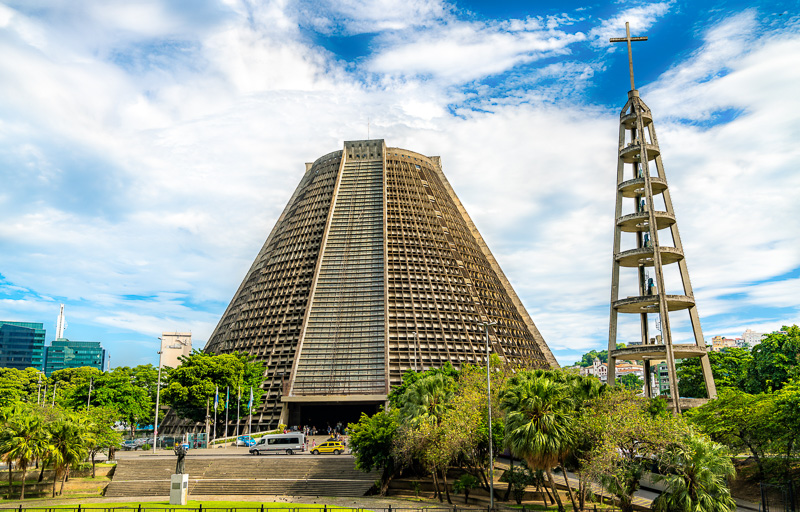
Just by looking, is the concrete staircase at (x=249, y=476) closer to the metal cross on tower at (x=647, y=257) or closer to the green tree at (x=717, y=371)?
the metal cross on tower at (x=647, y=257)

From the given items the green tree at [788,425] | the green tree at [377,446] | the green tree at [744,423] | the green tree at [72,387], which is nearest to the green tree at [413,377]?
the green tree at [377,446]

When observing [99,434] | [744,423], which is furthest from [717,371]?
[99,434]

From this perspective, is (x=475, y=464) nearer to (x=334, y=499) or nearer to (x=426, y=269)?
(x=334, y=499)

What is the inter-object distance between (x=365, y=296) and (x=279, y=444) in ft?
107

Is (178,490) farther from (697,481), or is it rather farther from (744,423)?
(744,423)

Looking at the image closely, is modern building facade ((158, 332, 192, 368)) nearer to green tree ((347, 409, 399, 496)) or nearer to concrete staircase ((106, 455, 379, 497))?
concrete staircase ((106, 455, 379, 497))

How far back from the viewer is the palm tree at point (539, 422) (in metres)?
32.6

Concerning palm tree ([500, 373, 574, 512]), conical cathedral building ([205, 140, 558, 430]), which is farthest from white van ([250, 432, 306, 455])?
palm tree ([500, 373, 574, 512])

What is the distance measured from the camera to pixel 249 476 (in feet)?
157

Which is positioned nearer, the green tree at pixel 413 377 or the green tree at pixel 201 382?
the green tree at pixel 413 377

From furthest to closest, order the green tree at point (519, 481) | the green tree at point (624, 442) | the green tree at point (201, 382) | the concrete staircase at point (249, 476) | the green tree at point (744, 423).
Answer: the green tree at point (201, 382), the concrete staircase at point (249, 476), the green tree at point (519, 481), the green tree at point (744, 423), the green tree at point (624, 442)

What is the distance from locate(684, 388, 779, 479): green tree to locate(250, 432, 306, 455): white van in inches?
1393

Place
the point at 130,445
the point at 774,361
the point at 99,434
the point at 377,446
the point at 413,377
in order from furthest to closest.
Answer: the point at 130,445, the point at 413,377, the point at 774,361, the point at 99,434, the point at 377,446

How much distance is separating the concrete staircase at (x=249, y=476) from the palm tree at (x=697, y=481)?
24.1m
